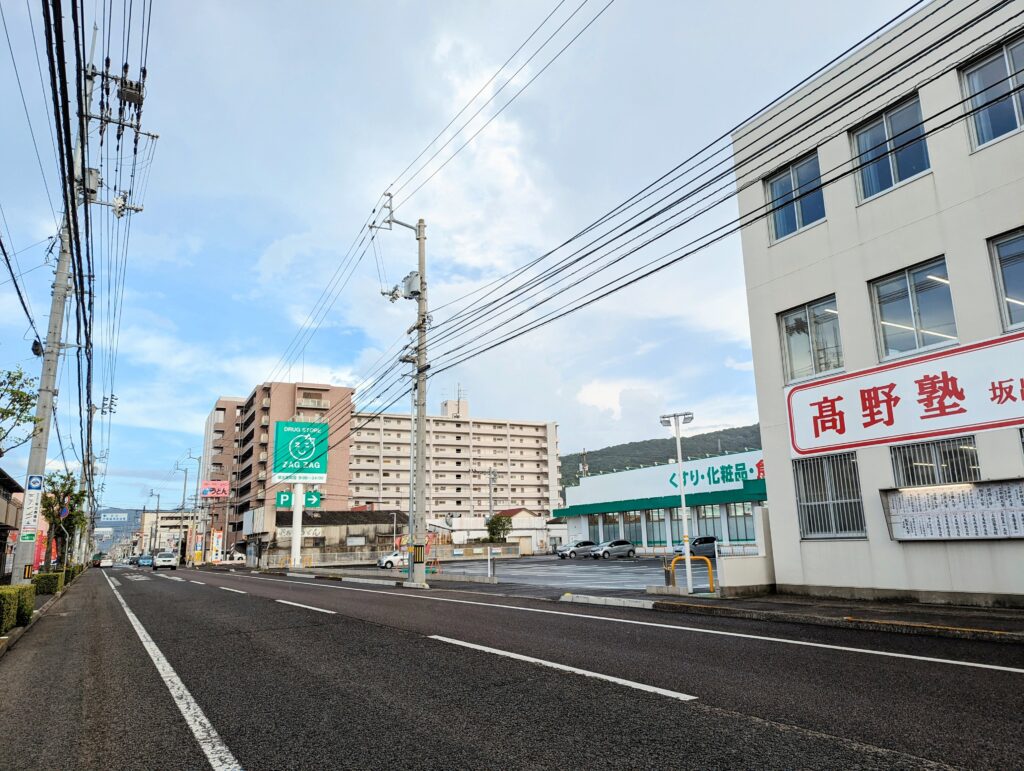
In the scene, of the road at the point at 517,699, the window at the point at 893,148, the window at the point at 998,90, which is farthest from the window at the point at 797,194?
the road at the point at 517,699

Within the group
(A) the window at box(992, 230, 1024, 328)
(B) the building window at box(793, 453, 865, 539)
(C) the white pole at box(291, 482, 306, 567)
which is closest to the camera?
(A) the window at box(992, 230, 1024, 328)

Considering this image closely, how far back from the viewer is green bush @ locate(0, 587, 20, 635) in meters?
9.88

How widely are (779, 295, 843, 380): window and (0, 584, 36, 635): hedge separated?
53.5 ft

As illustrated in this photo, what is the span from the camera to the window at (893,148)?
512 inches

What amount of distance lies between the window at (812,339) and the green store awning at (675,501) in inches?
795

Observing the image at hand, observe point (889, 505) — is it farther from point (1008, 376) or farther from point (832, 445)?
point (1008, 376)

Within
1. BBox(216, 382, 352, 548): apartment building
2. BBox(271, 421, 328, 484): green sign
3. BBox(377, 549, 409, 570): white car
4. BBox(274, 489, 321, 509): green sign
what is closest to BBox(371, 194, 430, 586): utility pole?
BBox(377, 549, 409, 570): white car

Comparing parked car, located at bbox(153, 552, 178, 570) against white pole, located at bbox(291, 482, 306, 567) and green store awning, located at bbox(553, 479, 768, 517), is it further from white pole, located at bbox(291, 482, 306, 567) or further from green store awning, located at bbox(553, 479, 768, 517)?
green store awning, located at bbox(553, 479, 768, 517)

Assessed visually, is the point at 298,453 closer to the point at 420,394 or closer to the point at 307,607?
the point at 420,394

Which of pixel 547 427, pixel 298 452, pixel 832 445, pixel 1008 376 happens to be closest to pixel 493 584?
pixel 832 445

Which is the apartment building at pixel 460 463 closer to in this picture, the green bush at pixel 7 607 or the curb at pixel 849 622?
the green bush at pixel 7 607

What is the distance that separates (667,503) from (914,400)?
122ft

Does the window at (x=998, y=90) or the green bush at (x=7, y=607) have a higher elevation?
the window at (x=998, y=90)

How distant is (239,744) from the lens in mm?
4422
